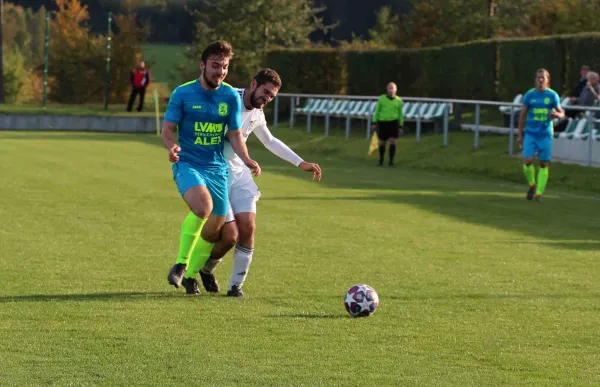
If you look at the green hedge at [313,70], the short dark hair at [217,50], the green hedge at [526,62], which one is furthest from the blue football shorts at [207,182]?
the green hedge at [313,70]

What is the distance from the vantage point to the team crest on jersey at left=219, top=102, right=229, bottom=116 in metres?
9.20

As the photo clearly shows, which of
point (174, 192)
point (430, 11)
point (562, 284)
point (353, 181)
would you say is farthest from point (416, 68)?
point (562, 284)

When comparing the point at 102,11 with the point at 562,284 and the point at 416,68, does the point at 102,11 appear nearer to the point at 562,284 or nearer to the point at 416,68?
the point at 416,68

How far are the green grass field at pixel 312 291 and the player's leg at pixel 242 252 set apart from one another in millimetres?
150

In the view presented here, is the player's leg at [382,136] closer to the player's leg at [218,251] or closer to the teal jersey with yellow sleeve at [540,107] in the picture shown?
the teal jersey with yellow sleeve at [540,107]

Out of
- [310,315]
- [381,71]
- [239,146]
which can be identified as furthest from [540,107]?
[381,71]

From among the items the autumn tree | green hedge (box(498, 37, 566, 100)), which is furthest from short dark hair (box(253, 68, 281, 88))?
the autumn tree

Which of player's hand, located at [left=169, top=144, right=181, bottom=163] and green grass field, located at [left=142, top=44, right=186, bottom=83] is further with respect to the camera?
green grass field, located at [left=142, top=44, right=186, bottom=83]

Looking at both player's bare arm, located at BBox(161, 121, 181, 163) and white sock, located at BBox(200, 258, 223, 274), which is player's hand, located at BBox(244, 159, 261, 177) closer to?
player's bare arm, located at BBox(161, 121, 181, 163)

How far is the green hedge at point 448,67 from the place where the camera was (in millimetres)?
30688

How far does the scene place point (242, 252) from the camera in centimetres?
957

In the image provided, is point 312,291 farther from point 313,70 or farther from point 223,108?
point 313,70

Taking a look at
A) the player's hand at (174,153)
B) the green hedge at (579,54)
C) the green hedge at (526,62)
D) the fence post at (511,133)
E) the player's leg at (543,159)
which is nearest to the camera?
the player's hand at (174,153)

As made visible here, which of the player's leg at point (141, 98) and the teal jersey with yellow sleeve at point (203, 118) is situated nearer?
the teal jersey with yellow sleeve at point (203, 118)
